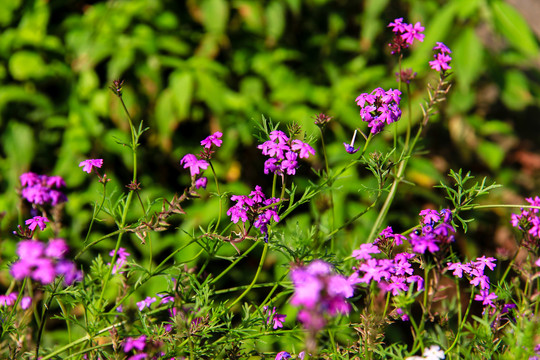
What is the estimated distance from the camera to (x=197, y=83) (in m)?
2.13

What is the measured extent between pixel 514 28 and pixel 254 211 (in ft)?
5.90

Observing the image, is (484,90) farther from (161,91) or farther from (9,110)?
(9,110)

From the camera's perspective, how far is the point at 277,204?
971 millimetres

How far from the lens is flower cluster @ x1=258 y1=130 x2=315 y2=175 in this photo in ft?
3.01

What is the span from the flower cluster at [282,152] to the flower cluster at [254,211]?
5cm

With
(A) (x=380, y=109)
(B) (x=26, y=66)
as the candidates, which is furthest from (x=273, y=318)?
(B) (x=26, y=66)

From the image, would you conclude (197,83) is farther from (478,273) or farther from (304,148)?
(478,273)

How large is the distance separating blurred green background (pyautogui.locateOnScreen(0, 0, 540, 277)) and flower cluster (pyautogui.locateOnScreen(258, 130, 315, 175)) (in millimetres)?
986

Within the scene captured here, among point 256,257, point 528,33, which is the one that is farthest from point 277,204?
point 528,33

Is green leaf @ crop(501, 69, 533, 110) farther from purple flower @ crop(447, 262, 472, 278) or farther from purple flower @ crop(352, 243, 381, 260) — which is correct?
purple flower @ crop(352, 243, 381, 260)

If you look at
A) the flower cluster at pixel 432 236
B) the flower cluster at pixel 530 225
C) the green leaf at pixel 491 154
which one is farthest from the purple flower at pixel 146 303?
the green leaf at pixel 491 154

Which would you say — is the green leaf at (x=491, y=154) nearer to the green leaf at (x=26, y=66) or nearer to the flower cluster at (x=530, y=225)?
the flower cluster at (x=530, y=225)

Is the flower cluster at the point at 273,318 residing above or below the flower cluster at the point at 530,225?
below

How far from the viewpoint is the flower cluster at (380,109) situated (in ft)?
3.17
